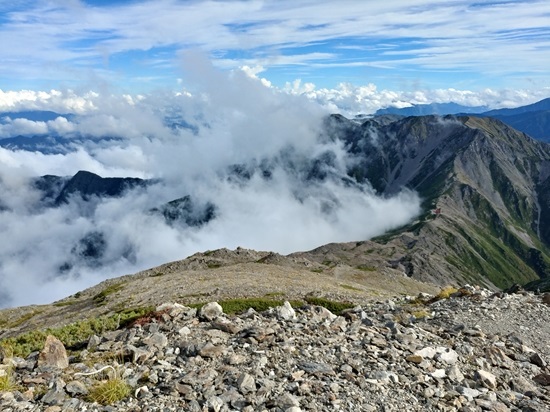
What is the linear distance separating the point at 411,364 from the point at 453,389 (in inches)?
69.5

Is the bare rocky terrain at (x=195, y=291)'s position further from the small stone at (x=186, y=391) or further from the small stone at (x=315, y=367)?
the small stone at (x=186, y=391)

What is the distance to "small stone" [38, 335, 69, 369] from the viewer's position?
17125 mm

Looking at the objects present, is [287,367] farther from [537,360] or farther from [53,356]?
[537,360]

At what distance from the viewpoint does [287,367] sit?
16422 millimetres

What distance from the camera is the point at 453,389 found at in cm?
1627

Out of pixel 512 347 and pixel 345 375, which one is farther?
pixel 512 347

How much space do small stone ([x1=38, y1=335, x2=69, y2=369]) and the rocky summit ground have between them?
0.04m

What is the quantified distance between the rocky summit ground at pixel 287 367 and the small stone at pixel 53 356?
44mm

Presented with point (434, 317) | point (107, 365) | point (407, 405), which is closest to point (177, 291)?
point (434, 317)

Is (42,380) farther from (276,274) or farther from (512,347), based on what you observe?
(276,274)

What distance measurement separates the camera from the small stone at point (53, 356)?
1712 centimetres

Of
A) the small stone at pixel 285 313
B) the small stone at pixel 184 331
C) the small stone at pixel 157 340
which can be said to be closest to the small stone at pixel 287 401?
the small stone at pixel 157 340

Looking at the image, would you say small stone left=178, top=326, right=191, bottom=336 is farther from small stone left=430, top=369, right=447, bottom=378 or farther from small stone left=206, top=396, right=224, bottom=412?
small stone left=430, top=369, right=447, bottom=378

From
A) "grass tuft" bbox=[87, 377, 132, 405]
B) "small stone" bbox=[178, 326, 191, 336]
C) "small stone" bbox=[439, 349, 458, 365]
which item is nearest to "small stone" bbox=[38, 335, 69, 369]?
"grass tuft" bbox=[87, 377, 132, 405]
